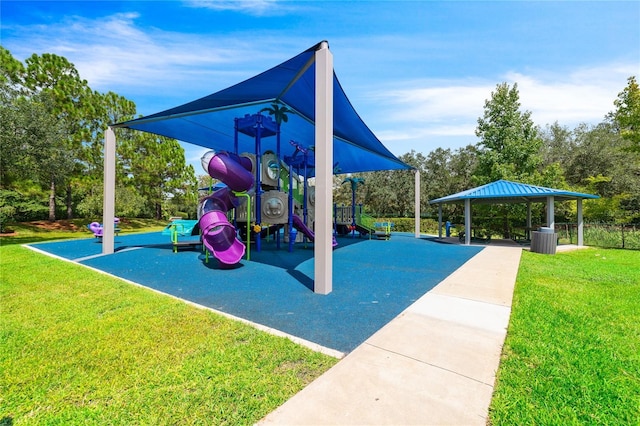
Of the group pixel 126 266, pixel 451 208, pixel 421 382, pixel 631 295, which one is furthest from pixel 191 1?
pixel 451 208

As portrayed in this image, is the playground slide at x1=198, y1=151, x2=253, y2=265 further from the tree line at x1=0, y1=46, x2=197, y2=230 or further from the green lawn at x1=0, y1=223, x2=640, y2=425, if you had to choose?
the tree line at x1=0, y1=46, x2=197, y2=230

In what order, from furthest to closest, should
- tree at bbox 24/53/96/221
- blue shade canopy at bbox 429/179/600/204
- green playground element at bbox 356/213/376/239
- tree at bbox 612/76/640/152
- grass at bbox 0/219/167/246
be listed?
tree at bbox 24/53/96/221
grass at bbox 0/219/167/246
green playground element at bbox 356/213/376/239
tree at bbox 612/76/640/152
blue shade canopy at bbox 429/179/600/204

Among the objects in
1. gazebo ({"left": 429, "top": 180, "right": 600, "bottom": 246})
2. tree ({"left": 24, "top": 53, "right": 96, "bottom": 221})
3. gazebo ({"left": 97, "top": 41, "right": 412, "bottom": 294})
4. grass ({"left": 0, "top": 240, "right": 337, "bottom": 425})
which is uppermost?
tree ({"left": 24, "top": 53, "right": 96, "bottom": 221})

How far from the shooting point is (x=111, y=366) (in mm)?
2785

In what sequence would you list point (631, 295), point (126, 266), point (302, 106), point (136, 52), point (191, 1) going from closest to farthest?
point (631, 295)
point (191, 1)
point (136, 52)
point (126, 266)
point (302, 106)

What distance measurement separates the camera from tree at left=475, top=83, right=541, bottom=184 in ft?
68.5

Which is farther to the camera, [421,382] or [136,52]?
[136,52]

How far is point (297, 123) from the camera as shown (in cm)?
1197

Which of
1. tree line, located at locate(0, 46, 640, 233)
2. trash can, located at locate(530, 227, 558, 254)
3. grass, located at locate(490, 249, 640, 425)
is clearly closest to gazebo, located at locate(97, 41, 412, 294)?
grass, located at locate(490, 249, 640, 425)

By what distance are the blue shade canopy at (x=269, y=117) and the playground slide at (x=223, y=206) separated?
1733 millimetres

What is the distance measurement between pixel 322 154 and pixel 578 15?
698cm

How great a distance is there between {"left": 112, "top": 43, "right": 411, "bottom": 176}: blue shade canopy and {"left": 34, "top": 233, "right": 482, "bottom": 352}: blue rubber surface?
477 centimetres

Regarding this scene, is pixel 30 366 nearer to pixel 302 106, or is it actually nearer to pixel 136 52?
pixel 136 52

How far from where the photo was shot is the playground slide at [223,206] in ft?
26.4
